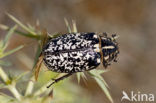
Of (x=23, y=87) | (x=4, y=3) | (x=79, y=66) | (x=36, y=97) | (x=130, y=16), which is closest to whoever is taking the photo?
(x=36, y=97)

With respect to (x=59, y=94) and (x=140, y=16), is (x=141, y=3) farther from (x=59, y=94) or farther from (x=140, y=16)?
(x=59, y=94)

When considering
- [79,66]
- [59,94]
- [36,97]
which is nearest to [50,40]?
[79,66]

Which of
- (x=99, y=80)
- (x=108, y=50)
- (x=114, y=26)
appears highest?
(x=114, y=26)

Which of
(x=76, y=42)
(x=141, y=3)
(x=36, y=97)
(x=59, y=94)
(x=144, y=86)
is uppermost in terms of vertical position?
(x=141, y=3)

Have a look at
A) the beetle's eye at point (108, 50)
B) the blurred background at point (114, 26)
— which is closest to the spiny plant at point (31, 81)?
the beetle's eye at point (108, 50)

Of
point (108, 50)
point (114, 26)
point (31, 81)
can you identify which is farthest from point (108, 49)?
point (114, 26)

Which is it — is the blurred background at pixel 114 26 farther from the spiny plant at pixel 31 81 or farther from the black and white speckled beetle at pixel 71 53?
the black and white speckled beetle at pixel 71 53

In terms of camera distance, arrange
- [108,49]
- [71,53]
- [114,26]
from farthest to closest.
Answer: [114,26]
[108,49]
[71,53]

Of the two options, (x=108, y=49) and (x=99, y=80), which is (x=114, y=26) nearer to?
(x=108, y=49)
